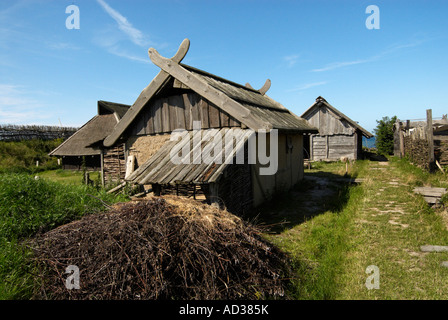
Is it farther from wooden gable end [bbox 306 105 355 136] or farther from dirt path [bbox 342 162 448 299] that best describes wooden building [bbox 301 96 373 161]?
dirt path [bbox 342 162 448 299]

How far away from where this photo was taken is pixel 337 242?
573cm

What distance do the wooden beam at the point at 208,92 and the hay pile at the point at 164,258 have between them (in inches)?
123

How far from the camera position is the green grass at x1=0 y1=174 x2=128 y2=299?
4.08 meters

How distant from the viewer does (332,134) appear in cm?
2148

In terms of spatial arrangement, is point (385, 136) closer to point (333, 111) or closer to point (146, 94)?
point (333, 111)

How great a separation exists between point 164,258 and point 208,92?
4.86 metres

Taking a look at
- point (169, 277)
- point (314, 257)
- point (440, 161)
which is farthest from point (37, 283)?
point (440, 161)

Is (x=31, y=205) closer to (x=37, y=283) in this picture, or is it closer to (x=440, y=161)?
(x=37, y=283)

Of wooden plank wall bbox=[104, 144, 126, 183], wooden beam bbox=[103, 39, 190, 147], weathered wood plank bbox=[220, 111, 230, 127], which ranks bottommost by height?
wooden plank wall bbox=[104, 144, 126, 183]

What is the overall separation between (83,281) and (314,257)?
12.6 feet

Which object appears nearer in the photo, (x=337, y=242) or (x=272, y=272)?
(x=272, y=272)

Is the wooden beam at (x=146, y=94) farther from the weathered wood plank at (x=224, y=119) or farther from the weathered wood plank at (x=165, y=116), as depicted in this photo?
the weathered wood plank at (x=224, y=119)

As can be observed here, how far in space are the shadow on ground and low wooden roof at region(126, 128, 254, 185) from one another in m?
1.49

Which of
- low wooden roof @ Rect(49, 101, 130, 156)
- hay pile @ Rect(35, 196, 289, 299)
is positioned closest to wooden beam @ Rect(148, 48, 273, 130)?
hay pile @ Rect(35, 196, 289, 299)
